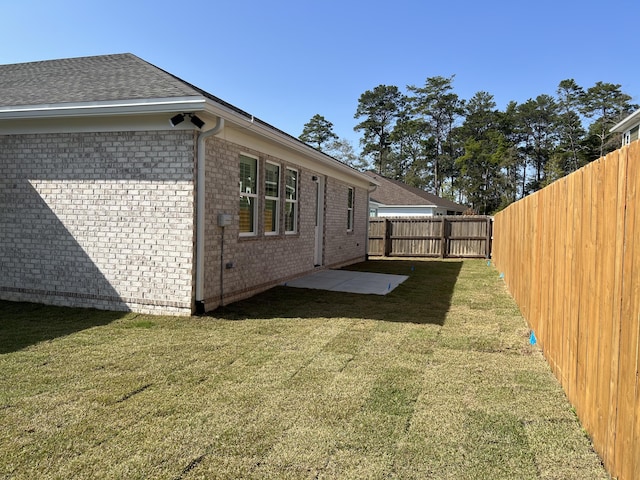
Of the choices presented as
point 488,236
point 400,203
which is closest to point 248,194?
point 488,236

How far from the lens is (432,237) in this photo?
1898 cm

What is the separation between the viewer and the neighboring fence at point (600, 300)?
2197 mm

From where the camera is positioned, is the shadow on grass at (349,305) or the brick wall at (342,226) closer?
the shadow on grass at (349,305)

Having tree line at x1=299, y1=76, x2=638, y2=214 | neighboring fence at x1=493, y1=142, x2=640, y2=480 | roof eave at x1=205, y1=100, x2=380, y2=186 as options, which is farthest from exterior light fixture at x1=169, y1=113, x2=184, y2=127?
tree line at x1=299, y1=76, x2=638, y2=214

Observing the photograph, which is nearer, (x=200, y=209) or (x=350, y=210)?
(x=200, y=209)

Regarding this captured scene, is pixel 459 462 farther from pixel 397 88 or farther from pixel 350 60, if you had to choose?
pixel 397 88

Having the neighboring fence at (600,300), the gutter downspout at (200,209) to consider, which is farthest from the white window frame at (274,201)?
the neighboring fence at (600,300)

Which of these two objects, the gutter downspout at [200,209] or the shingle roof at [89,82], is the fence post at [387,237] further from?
the gutter downspout at [200,209]

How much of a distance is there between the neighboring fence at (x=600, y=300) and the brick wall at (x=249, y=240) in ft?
15.3

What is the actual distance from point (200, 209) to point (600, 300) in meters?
5.19

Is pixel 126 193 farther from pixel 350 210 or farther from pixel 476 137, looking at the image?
pixel 476 137

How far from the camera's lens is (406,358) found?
4688mm

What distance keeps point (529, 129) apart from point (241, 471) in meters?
49.2

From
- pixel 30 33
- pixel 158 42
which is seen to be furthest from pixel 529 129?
pixel 30 33
